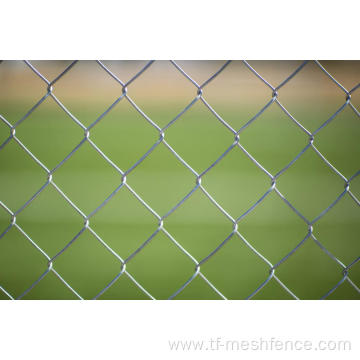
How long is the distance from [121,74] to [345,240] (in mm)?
4391

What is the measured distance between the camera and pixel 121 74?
651 cm

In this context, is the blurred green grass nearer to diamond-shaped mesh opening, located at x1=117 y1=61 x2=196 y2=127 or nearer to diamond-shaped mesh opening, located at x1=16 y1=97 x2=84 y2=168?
diamond-shaped mesh opening, located at x1=16 y1=97 x2=84 y2=168

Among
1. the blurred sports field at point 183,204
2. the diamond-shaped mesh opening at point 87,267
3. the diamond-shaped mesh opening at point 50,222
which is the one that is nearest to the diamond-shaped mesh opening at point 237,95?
the blurred sports field at point 183,204

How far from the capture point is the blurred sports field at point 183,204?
2.74m

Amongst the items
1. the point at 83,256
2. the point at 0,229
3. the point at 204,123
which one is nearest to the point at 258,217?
the point at 83,256

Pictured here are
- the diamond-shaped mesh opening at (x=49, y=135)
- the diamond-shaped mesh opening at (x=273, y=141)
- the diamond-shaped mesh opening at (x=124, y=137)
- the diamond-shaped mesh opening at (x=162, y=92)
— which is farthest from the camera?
the diamond-shaped mesh opening at (x=162, y=92)

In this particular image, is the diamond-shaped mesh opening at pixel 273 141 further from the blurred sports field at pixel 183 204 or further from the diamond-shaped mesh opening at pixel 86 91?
the diamond-shaped mesh opening at pixel 86 91

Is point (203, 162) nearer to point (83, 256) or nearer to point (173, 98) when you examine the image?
point (83, 256)

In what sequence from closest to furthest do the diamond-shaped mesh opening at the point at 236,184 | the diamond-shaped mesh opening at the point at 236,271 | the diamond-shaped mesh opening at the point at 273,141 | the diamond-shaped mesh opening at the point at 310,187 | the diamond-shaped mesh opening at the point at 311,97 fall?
the diamond-shaped mesh opening at the point at 236,271
the diamond-shaped mesh opening at the point at 310,187
the diamond-shaped mesh opening at the point at 236,184
the diamond-shaped mesh opening at the point at 273,141
the diamond-shaped mesh opening at the point at 311,97

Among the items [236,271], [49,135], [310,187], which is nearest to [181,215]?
[236,271]

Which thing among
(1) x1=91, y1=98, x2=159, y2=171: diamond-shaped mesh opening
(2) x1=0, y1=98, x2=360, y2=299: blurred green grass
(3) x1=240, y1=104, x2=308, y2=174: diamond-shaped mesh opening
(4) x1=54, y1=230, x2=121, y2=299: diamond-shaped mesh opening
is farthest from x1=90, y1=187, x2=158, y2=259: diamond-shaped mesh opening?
(3) x1=240, y1=104, x2=308, y2=174: diamond-shaped mesh opening

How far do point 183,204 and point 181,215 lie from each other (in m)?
0.17

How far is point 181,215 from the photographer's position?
11.5 ft

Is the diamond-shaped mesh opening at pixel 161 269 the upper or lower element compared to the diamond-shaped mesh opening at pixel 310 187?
lower
